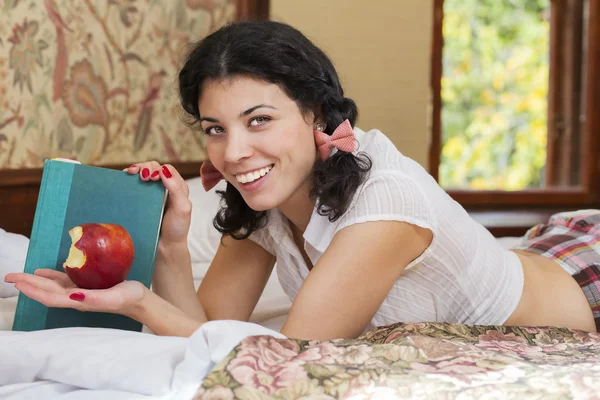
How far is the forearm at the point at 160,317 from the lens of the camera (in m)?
1.42

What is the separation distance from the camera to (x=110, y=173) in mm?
1534

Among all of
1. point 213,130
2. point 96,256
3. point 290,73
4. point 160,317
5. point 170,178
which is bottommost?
point 160,317

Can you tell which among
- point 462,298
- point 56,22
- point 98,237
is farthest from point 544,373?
point 56,22

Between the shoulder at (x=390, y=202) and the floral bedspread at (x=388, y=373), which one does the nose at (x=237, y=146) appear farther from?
→ the floral bedspread at (x=388, y=373)

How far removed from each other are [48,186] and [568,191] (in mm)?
3347

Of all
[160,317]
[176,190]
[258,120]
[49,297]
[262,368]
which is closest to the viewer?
[262,368]

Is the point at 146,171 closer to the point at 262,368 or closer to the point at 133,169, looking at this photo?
the point at 133,169

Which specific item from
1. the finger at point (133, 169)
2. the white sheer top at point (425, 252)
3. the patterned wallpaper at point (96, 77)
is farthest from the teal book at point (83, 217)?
the patterned wallpaper at point (96, 77)

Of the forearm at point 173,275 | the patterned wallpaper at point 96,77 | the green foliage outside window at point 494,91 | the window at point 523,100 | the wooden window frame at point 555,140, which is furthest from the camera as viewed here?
the green foliage outside window at point 494,91

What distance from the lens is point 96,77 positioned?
9.52 feet

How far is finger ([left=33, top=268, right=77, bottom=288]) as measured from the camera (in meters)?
1.43

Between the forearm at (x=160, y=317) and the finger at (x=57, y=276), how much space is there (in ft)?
0.41

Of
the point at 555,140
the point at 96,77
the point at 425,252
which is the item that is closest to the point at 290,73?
the point at 425,252

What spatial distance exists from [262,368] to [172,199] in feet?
2.38
